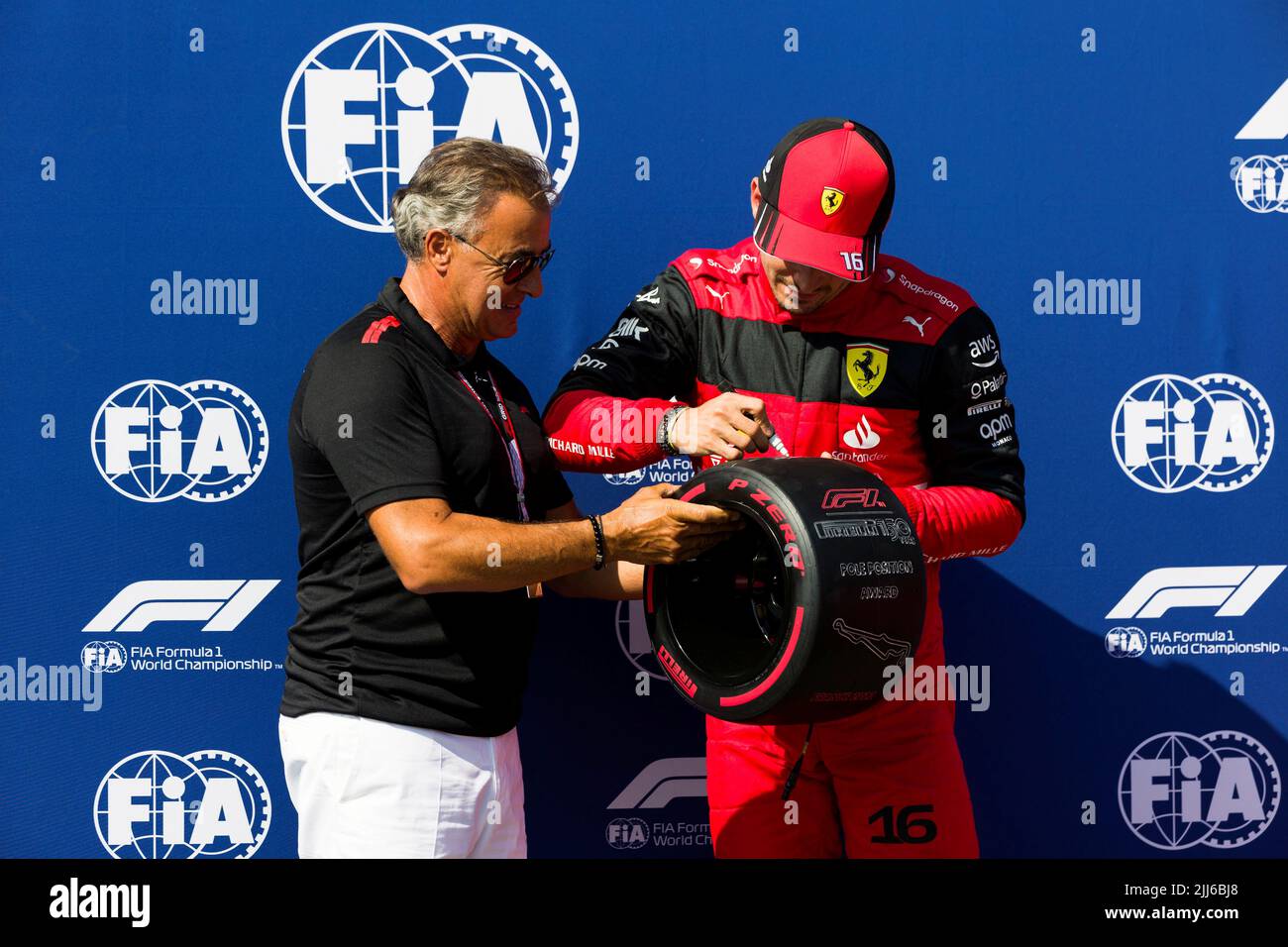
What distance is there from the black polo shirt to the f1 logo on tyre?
5.37ft

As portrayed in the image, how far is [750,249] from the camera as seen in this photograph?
7.98ft

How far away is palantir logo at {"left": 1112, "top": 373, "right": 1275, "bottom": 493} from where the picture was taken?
9.55 feet

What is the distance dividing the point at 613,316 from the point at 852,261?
2.70ft

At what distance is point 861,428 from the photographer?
2293 mm

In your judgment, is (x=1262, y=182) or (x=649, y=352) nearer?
(x=649, y=352)

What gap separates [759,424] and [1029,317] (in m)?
1.15

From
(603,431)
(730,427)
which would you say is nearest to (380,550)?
(603,431)

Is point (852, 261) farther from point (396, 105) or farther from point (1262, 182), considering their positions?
point (1262, 182)

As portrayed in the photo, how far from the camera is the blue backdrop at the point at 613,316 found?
2.77 m

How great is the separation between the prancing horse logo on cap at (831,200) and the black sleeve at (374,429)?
2.59ft

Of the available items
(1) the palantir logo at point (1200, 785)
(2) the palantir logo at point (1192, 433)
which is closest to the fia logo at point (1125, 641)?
(1) the palantir logo at point (1200, 785)

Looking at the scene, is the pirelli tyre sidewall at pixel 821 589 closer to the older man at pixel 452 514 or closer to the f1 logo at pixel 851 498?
the f1 logo at pixel 851 498

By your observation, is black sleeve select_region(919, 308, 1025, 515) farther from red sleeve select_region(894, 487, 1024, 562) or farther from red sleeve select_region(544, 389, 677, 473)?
red sleeve select_region(544, 389, 677, 473)

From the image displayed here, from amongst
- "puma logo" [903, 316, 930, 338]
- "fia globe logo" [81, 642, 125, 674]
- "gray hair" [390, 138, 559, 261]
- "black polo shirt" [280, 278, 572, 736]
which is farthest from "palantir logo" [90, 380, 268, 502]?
"puma logo" [903, 316, 930, 338]
